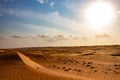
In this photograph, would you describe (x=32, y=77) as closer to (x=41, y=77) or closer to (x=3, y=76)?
(x=41, y=77)

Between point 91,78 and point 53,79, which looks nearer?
point 53,79

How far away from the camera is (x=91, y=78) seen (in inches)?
816

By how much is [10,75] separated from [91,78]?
836 centimetres

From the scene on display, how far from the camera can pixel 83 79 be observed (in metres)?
19.7

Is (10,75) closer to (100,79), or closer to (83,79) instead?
(83,79)

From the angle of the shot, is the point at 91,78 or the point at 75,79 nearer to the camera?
the point at 75,79

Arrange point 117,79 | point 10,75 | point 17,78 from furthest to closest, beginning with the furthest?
1. point 117,79
2. point 10,75
3. point 17,78

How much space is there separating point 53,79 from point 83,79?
10.8 feet

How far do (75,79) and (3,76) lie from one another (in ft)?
22.9

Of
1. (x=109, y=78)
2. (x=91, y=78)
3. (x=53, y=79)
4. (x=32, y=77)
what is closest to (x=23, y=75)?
(x=32, y=77)

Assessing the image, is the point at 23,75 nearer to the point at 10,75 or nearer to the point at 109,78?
the point at 10,75

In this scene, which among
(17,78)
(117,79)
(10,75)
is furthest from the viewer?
(117,79)

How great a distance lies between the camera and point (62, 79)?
60.5 feet

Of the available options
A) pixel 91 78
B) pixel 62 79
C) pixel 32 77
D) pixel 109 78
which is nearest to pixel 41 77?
pixel 32 77
